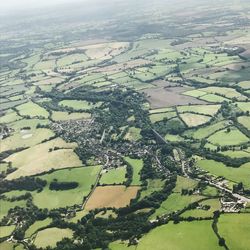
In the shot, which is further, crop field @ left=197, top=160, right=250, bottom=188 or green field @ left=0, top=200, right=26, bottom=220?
green field @ left=0, top=200, right=26, bottom=220

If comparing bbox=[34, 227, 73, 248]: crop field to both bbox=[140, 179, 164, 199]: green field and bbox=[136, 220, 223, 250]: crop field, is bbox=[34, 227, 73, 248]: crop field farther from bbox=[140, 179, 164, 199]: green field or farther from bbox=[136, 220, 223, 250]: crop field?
bbox=[140, 179, 164, 199]: green field

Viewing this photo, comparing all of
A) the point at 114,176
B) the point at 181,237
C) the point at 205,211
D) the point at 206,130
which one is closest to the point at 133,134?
the point at 206,130

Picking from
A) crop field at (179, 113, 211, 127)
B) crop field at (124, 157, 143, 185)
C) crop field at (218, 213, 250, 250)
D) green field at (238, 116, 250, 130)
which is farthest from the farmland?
crop field at (179, 113, 211, 127)

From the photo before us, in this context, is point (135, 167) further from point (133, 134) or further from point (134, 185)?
point (133, 134)

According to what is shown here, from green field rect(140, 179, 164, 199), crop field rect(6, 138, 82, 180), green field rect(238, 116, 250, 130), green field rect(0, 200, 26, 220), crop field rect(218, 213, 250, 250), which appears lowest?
green field rect(0, 200, 26, 220)

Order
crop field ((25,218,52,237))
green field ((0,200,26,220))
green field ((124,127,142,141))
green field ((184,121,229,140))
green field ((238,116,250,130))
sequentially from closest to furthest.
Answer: crop field ((25,218,52,237)), green field ((0,200,26,220)), green field ((184,121,229,140)), green field ((238,116,250,130)), green field ((124,127,142,141))

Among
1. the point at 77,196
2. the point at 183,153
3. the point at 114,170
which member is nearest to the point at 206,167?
the point at 183,153
